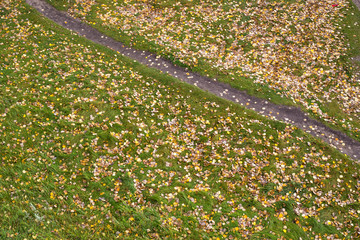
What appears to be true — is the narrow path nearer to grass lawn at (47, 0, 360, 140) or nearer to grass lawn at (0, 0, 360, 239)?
grass lawn at (47, 0, 360, 140)

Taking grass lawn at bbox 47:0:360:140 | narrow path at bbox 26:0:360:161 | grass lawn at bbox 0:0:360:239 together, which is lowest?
grass lawn at bbox 0:0:360:239

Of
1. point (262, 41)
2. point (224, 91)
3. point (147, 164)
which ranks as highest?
point (262, 41)

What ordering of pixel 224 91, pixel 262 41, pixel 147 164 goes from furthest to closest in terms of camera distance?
1. pixel 262 41
2. pixel 224 91
3. pixel 147 164

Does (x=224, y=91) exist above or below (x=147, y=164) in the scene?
above

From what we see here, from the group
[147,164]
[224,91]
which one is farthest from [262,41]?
[147,164]

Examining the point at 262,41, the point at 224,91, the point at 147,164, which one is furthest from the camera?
the point at 262,41

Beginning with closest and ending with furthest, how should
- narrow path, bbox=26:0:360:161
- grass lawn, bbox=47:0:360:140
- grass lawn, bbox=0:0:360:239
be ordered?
grass lawn, bbox=0:0:360:239 < narrow path, bbox=26:0:360:161 < grass lawn, bbox=47:0:360:140

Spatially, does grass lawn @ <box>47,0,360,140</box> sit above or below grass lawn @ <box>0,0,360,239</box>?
above

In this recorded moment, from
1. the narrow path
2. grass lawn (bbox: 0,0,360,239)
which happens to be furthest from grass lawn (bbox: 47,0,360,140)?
grass lawn (bbox: 0,0,360,239)

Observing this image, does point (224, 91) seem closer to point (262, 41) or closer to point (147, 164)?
point (262, 41)
